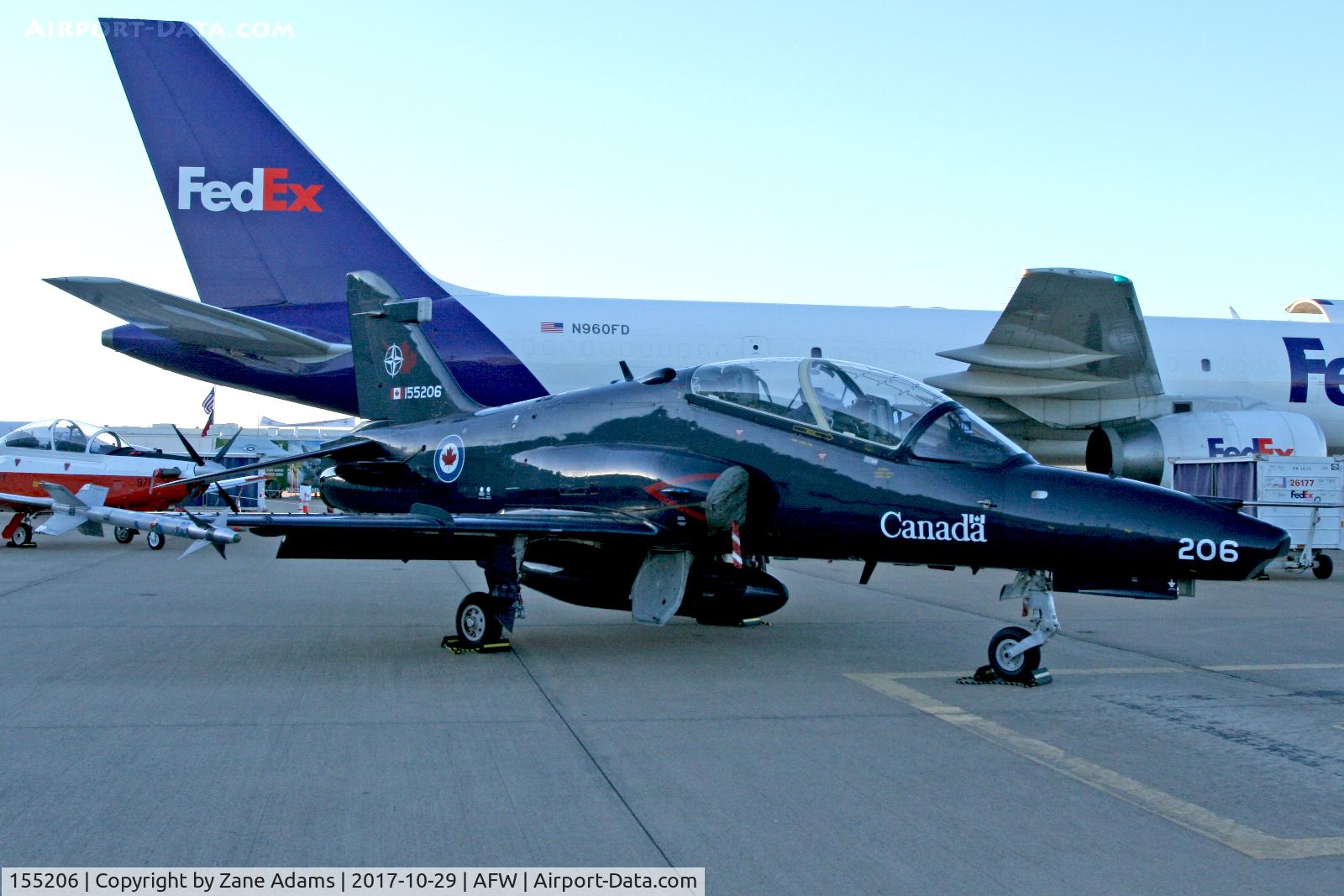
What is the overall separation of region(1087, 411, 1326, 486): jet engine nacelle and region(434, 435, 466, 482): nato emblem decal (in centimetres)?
1050

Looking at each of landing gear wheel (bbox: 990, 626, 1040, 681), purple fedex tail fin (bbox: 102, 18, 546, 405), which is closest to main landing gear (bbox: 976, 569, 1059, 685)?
landing gear wheel (bbox: 990, 626, 1040, 681)

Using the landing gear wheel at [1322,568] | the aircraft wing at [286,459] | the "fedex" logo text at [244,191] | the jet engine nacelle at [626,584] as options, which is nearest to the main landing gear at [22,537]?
the "fedex" logo text at [244,191]

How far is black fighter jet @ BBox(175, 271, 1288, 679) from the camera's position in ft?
22.5

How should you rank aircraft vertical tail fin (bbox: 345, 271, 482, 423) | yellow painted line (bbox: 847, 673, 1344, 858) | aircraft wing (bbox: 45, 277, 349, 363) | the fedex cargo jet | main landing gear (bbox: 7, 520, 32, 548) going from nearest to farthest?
yellow painted line (bbox: 847, 673, 1344, 858) < aircraft vertical tail fin (bbox: 345, 271, 482, 423) < aircraft wing (bbox: 45, 277, 349, 363) < the fedex cargo jet < main landing gear (bbox: 7, 520, 32, 548)

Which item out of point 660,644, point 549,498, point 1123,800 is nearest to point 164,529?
point 549,498

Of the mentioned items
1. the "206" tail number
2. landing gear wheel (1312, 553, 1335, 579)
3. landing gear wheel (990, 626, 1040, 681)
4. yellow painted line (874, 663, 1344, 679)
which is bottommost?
landing gear wheel (1312, 553, 1335, 579)

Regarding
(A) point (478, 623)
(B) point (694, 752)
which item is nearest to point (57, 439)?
(A) point (478, 623)

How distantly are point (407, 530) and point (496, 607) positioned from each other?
962mm

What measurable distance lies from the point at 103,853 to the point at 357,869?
91cm

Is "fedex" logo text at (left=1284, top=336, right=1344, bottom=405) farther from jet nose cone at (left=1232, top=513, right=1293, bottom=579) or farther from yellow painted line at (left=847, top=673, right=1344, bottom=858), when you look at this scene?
yellow painted line at (left=847, top=673, right=1344, bottom=858)

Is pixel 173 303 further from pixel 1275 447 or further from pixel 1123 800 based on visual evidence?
pixel 1275 447

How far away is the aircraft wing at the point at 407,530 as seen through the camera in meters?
7.59

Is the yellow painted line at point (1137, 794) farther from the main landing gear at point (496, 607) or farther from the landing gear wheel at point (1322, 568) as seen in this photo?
the landing gear wheel at point (1322, 568)

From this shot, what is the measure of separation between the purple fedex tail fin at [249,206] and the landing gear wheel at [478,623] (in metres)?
9.73
